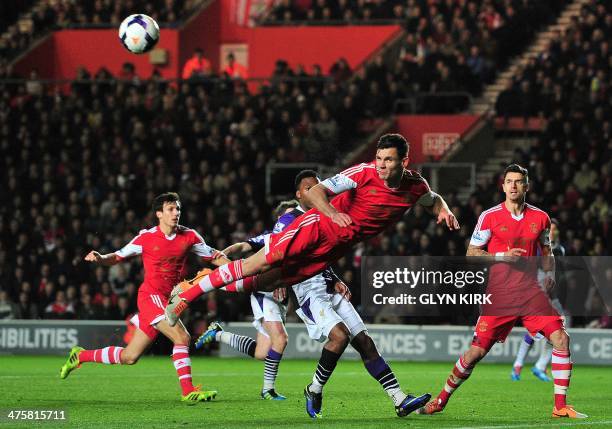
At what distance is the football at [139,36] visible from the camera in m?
16.9

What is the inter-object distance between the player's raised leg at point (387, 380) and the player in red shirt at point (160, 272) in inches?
79.8

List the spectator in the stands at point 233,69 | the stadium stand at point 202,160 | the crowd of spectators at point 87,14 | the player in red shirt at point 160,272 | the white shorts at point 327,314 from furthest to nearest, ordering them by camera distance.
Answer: the crowd of spectators at point 87,14 < the spectator in the stands at point 233,69 < the stadium stand at point 202,160 < the player in red shirt at point 160,272 < the white shorts at point 327,314

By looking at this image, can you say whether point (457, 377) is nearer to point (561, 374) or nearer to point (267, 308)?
point (561, 374)

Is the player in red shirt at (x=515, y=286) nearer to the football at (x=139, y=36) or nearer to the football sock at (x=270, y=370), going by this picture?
the football sock at (x=270, y=370)

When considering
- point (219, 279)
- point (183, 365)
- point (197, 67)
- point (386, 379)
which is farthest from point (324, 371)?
point (197, 67)

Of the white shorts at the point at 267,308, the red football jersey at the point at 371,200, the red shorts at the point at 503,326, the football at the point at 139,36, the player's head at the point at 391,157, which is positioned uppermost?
the football at the point at 139,36

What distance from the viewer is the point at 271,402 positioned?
459 inches

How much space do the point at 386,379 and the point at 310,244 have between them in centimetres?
132

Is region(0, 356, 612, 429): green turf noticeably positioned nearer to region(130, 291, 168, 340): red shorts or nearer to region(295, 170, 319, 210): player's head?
region(130, 291, 168, 340): red shorts

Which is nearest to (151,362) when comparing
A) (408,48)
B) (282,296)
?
(282,296)

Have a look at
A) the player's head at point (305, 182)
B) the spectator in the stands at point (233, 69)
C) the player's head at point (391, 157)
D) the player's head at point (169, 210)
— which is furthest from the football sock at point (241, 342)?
the spectator in the stands at point (233, 69)

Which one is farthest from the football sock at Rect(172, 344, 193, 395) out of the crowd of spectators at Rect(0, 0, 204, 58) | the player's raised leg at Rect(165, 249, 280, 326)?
the crowd of spectators at Rect(0, 0, 204, 58)

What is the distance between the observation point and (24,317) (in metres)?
22.1

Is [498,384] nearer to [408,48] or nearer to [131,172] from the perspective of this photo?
[131,172]
